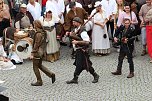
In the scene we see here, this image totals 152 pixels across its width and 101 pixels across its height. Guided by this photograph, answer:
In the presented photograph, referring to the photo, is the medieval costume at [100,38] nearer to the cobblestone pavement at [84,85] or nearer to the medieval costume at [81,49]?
the cobblestone pavement at [84,85]

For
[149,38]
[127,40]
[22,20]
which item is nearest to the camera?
[127,40]

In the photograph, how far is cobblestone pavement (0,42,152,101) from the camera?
9844mm

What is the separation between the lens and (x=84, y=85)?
10750mm

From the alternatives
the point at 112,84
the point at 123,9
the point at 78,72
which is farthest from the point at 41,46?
the point at 123,9

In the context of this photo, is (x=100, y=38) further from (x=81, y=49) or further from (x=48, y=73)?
(x=48, y=73)

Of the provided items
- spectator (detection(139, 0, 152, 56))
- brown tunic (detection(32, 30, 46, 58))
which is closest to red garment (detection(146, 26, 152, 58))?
spectator (detection(139, 0, 152, 56))

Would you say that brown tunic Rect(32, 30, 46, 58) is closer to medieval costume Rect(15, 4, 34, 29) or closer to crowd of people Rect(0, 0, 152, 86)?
crowd of people Rect(0, 0, 152, 86)

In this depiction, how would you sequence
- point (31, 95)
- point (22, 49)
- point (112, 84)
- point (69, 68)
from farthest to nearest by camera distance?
1. point (22, 49)
2. point (69, 68)
3. point (112, 84)
4. point (31, 95)

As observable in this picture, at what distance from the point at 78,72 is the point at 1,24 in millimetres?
3984

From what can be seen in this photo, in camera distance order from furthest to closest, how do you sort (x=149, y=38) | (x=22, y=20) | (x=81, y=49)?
(x=22, y=20), (x=149, y=38), (x=81, y=49)

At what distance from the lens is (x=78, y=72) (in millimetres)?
10852

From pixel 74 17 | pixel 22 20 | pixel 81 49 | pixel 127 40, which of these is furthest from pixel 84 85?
pixel 22 20

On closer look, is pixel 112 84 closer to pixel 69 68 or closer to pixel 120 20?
pixel 69 68

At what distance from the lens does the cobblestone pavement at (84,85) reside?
9844 millimetres
